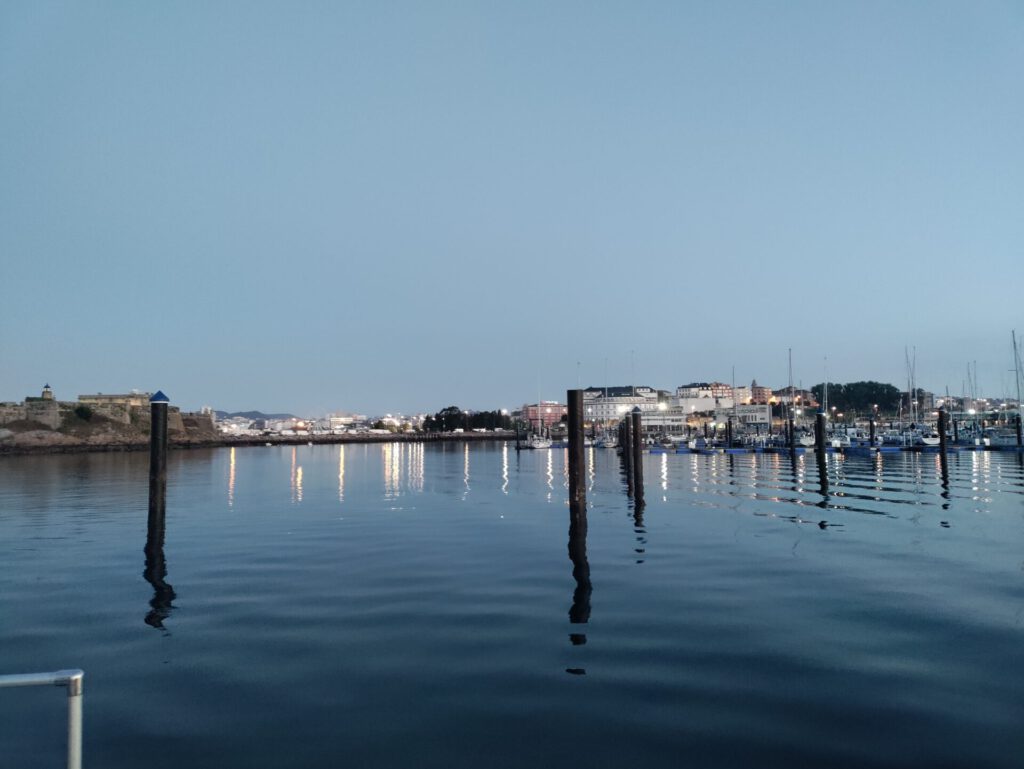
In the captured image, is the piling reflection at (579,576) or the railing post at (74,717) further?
the piling reflection at (579,576)

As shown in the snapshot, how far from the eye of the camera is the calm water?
8008 mm

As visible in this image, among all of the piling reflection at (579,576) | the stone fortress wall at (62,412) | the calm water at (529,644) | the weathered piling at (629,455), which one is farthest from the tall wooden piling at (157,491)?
the stone fortress wall at (62,412)

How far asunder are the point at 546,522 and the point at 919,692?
19.0 m

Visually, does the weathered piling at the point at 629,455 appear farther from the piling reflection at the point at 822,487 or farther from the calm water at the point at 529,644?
the calm water at the point at 529,644

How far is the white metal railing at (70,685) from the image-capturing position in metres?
4.00

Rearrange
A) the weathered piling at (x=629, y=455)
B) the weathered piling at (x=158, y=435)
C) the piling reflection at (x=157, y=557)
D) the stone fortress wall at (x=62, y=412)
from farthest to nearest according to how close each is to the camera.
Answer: the stone fortress wall at (x=62, y=412) → the weathered piling at (x=629, y=455) → the weathered piling at (x=158, y=435) → the piling reflection at (x=157, y=557)

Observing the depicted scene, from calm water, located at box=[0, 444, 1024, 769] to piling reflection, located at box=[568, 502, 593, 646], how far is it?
0.09 meters

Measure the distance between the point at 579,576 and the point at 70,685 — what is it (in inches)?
542

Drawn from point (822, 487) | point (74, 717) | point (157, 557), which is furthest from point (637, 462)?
point (74, 717)

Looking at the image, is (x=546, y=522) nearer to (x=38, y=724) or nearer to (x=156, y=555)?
(x=156, y=555)

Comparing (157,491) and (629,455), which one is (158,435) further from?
(629,455)

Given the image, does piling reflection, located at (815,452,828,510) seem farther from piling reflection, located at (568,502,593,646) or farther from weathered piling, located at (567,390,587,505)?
piling reflection, located at (568,502,593,646)

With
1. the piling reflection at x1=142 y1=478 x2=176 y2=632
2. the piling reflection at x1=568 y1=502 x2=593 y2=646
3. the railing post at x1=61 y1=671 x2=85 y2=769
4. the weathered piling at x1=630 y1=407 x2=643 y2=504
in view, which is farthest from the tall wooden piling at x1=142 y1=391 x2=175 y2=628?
the weathered piling at x1=630 y1=407 x2=643 y2=504

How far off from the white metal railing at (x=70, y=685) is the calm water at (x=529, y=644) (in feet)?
12.2
